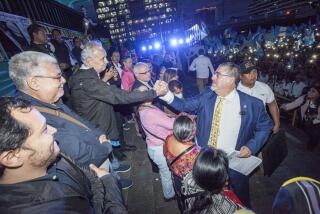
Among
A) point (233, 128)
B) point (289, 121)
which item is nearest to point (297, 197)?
point (233, 128)

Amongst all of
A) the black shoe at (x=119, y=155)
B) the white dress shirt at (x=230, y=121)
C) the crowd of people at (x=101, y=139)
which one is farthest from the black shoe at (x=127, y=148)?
the white dress shirt at (x=230, y=121)

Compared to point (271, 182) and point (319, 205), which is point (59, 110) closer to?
point (319, 205)

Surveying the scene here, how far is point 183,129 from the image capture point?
235 centimetres

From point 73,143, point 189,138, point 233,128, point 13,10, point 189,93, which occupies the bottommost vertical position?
point 189,93

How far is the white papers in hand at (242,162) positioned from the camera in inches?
116

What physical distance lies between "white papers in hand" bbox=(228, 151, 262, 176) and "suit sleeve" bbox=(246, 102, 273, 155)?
0.38 feet

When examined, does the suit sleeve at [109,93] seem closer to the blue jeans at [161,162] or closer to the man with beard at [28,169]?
the blue jeans at [161,162]

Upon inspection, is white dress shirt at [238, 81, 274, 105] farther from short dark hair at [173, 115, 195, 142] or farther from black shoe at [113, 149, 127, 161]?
black shoe at [113, 149, 127, 161]

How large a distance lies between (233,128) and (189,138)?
93 centimetres

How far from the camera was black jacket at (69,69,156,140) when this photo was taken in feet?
9.91

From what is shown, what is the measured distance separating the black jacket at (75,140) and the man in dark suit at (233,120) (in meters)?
1.32

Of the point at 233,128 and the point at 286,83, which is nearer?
Result: the point at 233,128

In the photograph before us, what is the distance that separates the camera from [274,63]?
9.95m

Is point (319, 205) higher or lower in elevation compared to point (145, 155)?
higher
